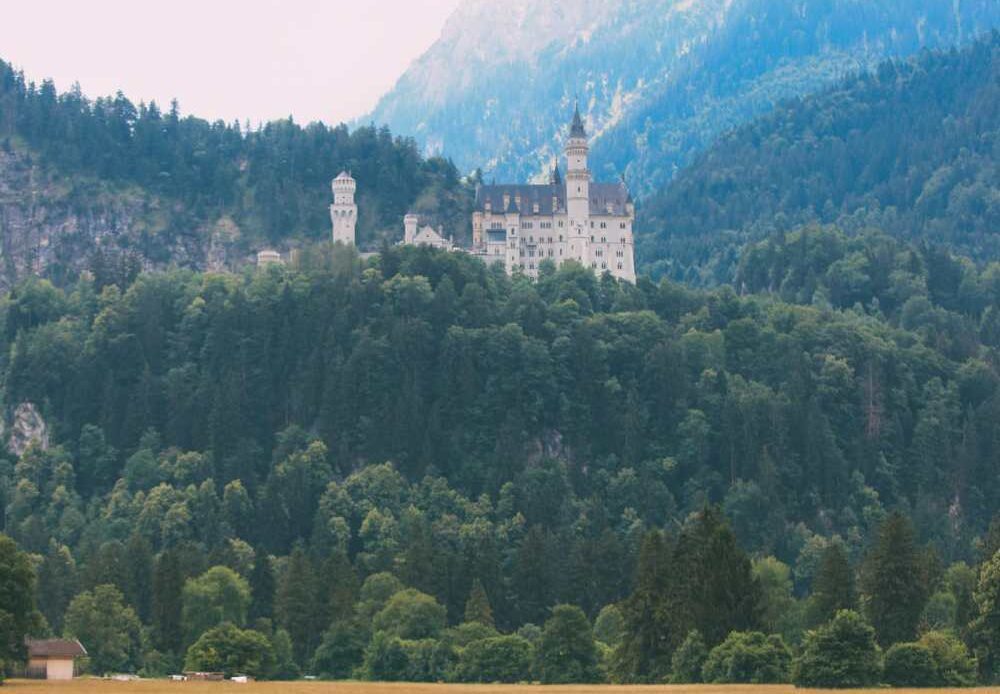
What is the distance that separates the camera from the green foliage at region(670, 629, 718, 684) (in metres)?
124

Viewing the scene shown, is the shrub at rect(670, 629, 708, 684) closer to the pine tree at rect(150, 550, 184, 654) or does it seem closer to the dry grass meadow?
the dry grass meadow

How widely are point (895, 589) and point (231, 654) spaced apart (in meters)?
36.8

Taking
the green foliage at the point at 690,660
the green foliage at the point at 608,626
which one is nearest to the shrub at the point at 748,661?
the green foliage at the point at 690,660

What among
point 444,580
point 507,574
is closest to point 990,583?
point 444,580

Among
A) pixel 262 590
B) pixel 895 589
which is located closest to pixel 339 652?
pixel 262 590

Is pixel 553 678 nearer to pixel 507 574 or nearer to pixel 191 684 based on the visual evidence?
pixel 191 684

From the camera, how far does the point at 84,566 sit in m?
178

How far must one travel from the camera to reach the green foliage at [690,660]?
12350 centimetres

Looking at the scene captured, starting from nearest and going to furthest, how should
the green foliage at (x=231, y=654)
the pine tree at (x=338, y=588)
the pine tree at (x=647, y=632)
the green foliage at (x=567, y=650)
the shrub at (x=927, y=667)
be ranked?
the shrub at (x=927, y=667) → the pine tree at (x=647, y=632) → the green foliage at (x=231, y=654) → the green foliage at (x=567, y=650) → the pine tree at (x=338, y=588)

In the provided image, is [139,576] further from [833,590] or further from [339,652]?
[833,590]

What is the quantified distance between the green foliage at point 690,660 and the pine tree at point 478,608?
38.5 m

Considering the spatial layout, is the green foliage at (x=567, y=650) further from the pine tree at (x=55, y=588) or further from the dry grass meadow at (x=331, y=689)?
the pine tree at (x=55, y=588)

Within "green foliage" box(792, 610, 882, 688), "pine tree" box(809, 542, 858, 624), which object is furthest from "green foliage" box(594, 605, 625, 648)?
"green foliage" box(792, 610, 882, 688)

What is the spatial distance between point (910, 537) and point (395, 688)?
121ft
